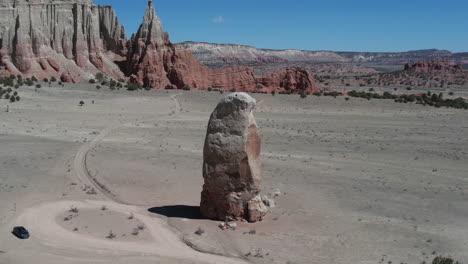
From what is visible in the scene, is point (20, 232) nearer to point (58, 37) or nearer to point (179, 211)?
point (179, 211)

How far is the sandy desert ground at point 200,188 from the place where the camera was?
37.4ft

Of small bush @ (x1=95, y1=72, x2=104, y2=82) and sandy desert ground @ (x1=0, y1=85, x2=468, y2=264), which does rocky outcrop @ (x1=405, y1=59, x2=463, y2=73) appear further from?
small bush @ (x1=95, y1=72, x2=104, y2=82)

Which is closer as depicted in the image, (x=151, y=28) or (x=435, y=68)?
(x=151, y=28)

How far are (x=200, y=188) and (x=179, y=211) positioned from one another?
116 inches

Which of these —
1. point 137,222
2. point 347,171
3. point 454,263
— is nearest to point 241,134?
point 137,222

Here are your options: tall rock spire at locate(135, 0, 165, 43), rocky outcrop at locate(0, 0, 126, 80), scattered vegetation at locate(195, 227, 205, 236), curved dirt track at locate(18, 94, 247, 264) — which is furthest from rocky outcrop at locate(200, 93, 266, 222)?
tall rock spire at locate(135, 0, 165, 43)

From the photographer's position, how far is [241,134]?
1281cm

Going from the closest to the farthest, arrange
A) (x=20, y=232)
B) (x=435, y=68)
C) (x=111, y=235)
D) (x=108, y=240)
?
1. (x=20, y=232)
2. (x=108, y=240)
3. (x=111, y=235)
4. (x=435, y=68)

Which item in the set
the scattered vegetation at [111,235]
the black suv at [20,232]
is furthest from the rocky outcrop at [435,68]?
the black suv at [20,232]

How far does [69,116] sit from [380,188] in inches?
915

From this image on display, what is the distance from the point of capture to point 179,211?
1442cm

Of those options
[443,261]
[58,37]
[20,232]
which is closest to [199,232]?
[20,232]

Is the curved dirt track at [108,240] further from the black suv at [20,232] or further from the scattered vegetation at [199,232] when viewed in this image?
the scattered vegetation at [199,232]

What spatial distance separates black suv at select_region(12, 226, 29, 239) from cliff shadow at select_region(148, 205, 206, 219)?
3617 mm
